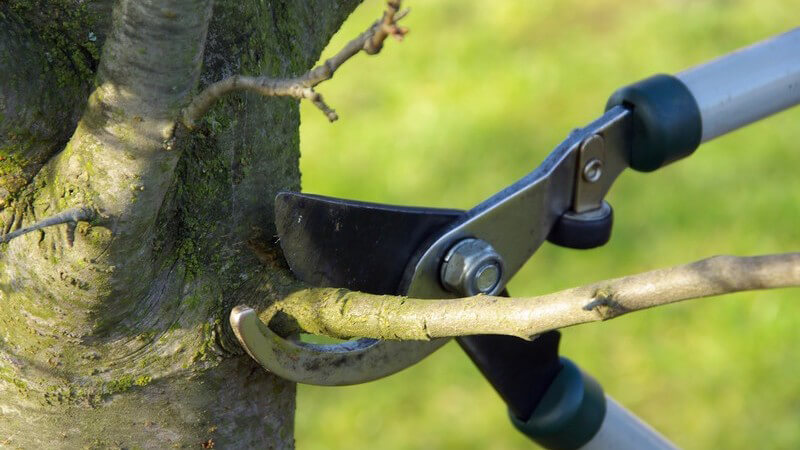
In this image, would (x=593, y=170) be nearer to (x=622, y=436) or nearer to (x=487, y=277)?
(x=487, y=277)

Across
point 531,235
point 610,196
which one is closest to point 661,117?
point 531,235

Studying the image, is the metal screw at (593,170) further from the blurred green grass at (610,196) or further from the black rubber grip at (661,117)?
the blurred green grass at (610,196)

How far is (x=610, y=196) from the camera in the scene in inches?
130

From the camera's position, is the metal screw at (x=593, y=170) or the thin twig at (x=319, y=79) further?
the metal screw at (x=593, y=170)

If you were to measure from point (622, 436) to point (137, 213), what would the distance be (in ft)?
2.64

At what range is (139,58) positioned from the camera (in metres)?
0.79

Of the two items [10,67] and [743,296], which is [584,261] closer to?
[743,296]

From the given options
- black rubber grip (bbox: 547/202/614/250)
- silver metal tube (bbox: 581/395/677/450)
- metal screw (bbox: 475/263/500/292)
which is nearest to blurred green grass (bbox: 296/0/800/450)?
silver metal tube (bbox: 581/395/677/450)

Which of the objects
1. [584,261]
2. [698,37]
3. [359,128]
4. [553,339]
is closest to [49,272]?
[553,339]

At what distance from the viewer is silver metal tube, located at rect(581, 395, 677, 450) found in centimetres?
138

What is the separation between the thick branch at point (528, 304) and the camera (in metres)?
0.62

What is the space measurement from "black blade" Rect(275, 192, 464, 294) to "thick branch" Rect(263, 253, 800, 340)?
0.15ft

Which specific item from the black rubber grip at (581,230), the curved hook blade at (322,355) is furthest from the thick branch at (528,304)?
the black rubber grip at (581,230)

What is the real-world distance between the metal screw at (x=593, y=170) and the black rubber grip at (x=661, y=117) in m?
0.05
